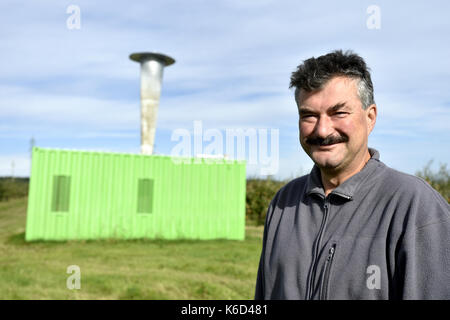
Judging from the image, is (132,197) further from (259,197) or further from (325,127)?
(325,127)

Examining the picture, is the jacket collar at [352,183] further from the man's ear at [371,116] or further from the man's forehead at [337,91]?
the man's forehead at [337,91]

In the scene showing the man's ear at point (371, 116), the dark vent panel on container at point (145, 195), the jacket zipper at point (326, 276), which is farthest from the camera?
the dark vent panel on container at point (145, 195)

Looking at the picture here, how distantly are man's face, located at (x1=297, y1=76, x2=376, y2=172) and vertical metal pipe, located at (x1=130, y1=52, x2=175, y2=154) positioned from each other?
55.4ft

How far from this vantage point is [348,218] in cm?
194

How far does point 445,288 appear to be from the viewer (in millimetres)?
1634

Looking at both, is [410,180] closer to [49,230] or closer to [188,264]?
[188,264]

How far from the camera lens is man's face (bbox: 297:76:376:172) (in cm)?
199

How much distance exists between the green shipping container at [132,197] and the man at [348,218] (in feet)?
41.3

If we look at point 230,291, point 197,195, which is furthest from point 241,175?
point 230,291

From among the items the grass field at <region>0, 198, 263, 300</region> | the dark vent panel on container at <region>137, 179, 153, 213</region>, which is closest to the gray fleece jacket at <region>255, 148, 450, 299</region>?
the grass field at <region>0, 198, 263, 300</region>

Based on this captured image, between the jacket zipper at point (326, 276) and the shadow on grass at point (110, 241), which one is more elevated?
the jacket zipper at point (326, 276)

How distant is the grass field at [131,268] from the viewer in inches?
294

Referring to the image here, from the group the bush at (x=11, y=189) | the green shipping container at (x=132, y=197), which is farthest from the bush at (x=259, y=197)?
the bush at (x=11, y=189)
